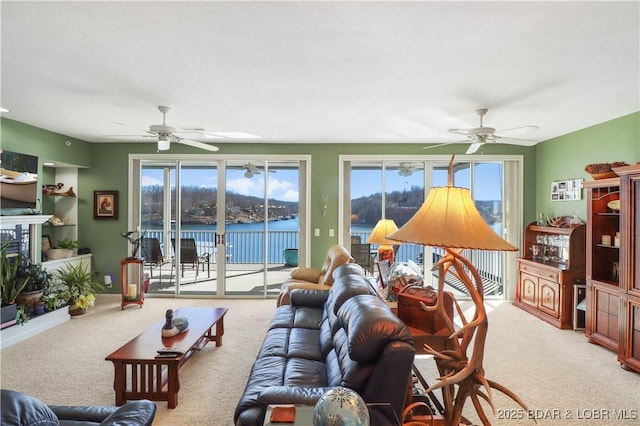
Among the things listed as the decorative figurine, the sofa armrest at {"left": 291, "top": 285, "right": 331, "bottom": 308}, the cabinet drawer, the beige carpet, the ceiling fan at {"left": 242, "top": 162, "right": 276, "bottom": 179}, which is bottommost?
the beige carpet

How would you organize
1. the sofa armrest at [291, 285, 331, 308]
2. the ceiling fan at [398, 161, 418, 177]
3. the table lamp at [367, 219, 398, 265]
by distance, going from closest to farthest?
1. the table lamp at [367, 219, 398, 265]
2. the sofa armrest at [291, 285, 331, 308]
3. the ceiling fan at [398, 161, 418, 177]

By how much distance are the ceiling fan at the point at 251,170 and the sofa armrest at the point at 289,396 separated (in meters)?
4.43

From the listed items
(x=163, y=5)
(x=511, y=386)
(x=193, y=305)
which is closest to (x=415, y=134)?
(x=511, y=386)

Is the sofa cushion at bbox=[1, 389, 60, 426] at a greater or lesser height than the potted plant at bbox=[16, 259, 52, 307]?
greater

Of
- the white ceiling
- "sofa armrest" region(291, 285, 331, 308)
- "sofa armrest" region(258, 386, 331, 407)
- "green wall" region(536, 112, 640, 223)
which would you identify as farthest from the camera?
"green wall" region(536, 112, 640, 223)

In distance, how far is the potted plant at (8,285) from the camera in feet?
12.2

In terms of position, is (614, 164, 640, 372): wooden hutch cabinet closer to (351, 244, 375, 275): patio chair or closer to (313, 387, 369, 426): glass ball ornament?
(351, 244, 375, 275): patio chair

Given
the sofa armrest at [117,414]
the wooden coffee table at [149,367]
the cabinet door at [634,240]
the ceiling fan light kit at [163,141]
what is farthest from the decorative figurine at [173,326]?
the cabinet door at [634,240]

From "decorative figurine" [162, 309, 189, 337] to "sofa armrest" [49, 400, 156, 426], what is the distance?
4.16 feet

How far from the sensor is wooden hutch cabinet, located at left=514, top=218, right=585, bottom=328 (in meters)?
4.22

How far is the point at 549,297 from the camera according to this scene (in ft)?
14.6

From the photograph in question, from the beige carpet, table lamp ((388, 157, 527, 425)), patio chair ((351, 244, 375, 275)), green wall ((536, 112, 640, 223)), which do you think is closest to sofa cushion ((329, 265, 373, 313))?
table lamp ((388, 157, 527, 425))

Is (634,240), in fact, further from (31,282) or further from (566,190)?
(31,282)

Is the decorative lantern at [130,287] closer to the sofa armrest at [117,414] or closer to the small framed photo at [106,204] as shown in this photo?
the small framed photo at [106,204]
